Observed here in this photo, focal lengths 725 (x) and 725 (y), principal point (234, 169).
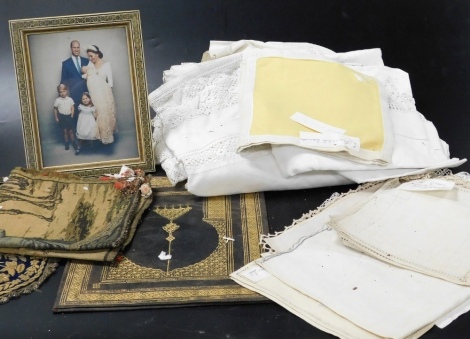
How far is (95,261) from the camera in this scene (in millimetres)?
1440

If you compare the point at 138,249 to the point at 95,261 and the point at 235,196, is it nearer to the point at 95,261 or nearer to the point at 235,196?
the point at 95,261

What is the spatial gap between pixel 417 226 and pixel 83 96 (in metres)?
0.78

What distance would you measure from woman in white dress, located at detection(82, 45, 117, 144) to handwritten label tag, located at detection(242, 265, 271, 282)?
0.49 meters

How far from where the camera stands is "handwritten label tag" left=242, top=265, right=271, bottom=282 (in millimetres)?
1374

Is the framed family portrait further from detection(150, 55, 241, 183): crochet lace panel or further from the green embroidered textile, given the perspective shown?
the green embroidered textile

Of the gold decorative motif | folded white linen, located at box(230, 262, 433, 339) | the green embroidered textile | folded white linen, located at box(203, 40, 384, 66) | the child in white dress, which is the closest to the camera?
folded white linen, located at box(230, 262, 433, 339)

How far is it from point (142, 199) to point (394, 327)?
638mm

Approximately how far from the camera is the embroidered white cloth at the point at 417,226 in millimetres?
1386

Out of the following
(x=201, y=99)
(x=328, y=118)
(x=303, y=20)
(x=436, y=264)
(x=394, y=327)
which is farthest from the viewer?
(x=303, y=20)

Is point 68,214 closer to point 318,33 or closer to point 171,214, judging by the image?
point 171,214

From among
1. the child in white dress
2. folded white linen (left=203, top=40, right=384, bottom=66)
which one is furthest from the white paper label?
folded white linen (left=203, top=40, right=384, bottom=66)

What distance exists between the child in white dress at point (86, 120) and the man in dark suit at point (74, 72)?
21 mm

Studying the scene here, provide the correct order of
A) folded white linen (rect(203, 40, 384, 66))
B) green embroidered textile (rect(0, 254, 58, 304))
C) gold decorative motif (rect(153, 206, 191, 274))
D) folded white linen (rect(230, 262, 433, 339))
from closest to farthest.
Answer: folded white linen (rect(230, 262, 433, 339)) → green embroidered textile (rect(0, 254, 58, 304)) → gold decorative motif (rect(153, 206, 191, 274)) → folded white linen (rect(203, 40, 384, 66))

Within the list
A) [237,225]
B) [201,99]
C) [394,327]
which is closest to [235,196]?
[237,225]
